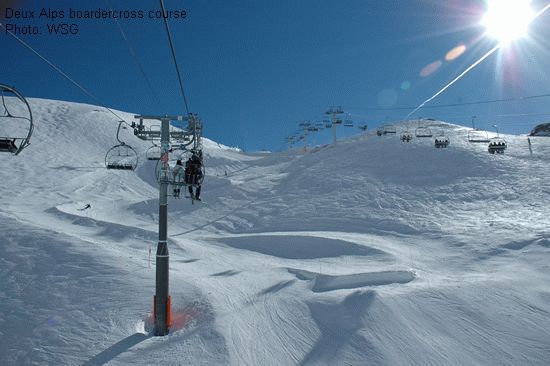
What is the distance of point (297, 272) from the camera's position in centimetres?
1591

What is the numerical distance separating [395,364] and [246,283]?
6852 millimetres

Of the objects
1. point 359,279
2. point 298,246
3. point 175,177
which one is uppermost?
point 175,177

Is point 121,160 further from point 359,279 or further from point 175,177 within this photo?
point 359,279

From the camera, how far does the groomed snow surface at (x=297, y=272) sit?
31.3 feet

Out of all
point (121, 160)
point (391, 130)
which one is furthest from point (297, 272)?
point (391, 130)

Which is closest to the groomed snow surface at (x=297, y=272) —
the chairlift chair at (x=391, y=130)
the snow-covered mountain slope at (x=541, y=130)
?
the chairlift chair at (x=391, y=130)

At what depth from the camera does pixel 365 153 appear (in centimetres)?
5100

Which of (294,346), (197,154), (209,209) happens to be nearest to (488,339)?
(294,346)

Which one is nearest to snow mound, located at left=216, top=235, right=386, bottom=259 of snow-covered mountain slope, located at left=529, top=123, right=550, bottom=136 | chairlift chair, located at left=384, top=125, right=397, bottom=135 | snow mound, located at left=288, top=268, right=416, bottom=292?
snow mound, located at left=288, top=268, right=416, bottom=292

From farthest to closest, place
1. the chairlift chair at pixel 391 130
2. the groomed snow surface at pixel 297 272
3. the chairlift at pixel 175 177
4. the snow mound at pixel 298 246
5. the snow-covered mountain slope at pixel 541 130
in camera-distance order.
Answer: the snow-covered mountain slope at pixel 541 130, the chairlift chair at pixel 391 130, the snow mound at pixel 298 246, the chairlift at pixel 175 177, the groomed snow surface at pixel 297 272

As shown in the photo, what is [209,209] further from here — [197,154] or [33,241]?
[197,154]

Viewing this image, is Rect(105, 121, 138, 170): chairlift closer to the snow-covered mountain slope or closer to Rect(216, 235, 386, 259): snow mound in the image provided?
Rect(216, 235, 386, 259): snow mound

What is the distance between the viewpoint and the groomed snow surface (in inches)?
376

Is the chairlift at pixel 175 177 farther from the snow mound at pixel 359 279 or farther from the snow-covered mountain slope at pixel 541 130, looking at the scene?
the snow-covered mountain slope at pixel 541 130
